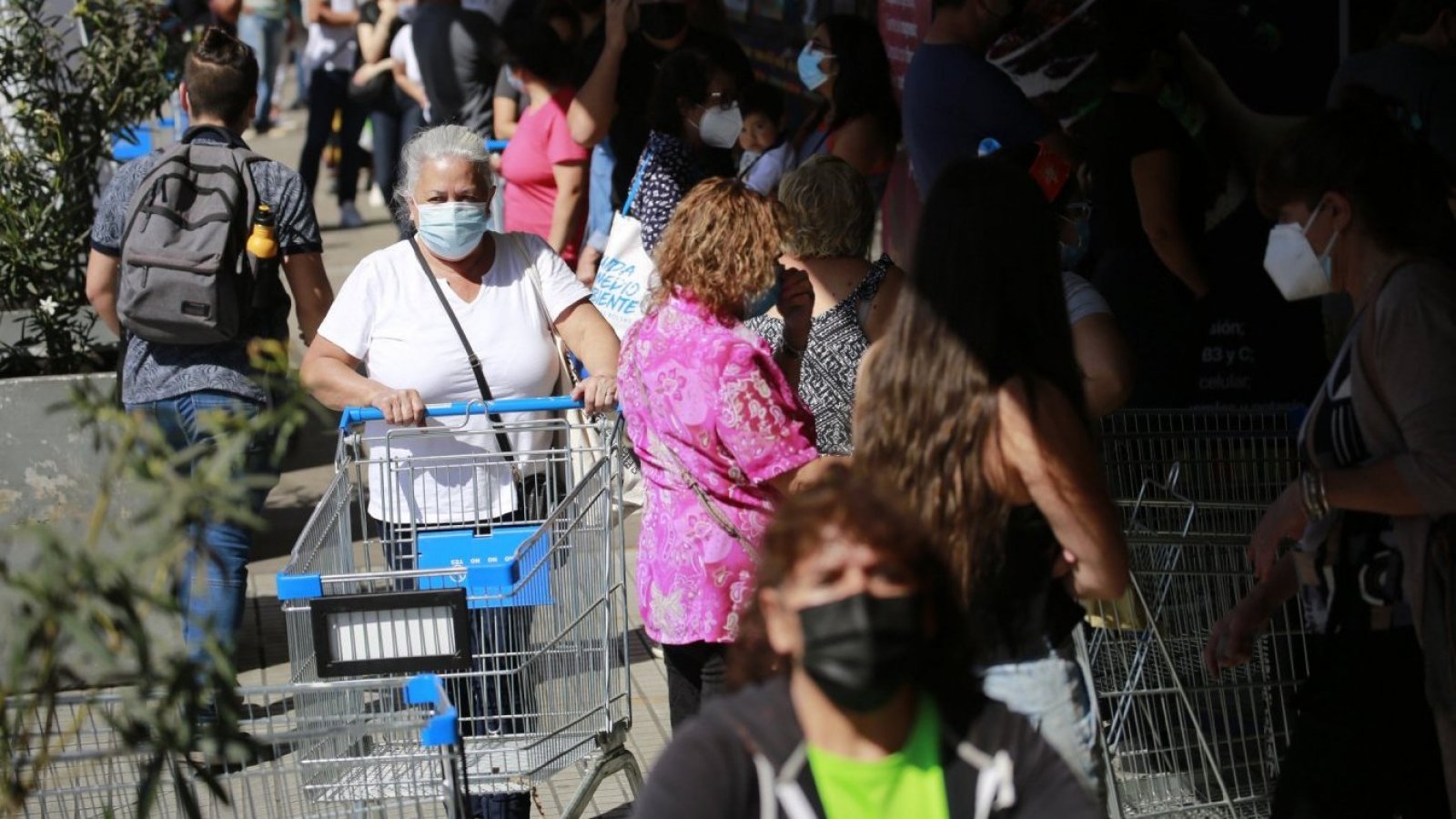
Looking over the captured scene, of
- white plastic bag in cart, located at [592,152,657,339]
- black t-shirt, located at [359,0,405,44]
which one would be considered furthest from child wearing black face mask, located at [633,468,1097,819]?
black t-shirt, located at [359,0,405,44]

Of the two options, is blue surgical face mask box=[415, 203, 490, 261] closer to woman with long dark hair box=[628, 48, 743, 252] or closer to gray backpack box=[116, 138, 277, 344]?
gray backpack box=[116, 138, 277, 344]

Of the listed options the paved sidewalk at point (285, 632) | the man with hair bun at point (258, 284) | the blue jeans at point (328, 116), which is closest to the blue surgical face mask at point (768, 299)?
the paved sidewalk at point (285, 632)

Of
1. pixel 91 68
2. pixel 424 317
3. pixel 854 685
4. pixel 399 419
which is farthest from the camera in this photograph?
pixel 91 68

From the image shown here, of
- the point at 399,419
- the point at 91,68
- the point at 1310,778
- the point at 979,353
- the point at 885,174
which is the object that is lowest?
the point at 1310,778

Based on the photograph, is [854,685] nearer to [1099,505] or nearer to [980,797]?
[980,797]

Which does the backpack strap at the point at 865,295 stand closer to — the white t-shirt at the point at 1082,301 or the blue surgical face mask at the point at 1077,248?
the blue surgical face mask at the point at 1077,248

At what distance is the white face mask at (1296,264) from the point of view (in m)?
3.59

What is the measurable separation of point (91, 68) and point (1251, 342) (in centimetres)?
491

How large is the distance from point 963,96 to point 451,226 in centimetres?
201

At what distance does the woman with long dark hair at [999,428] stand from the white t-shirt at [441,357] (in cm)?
191

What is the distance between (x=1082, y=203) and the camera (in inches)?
178

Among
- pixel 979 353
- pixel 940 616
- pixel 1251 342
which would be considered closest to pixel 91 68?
pixel 1251 342

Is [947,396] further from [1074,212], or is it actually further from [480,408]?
[480,408]

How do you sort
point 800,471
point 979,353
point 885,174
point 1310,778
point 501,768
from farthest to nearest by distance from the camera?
1. point 885,174
2. point 501,768
3. point 800,471
4. point 1310,778
5. point 979,353
